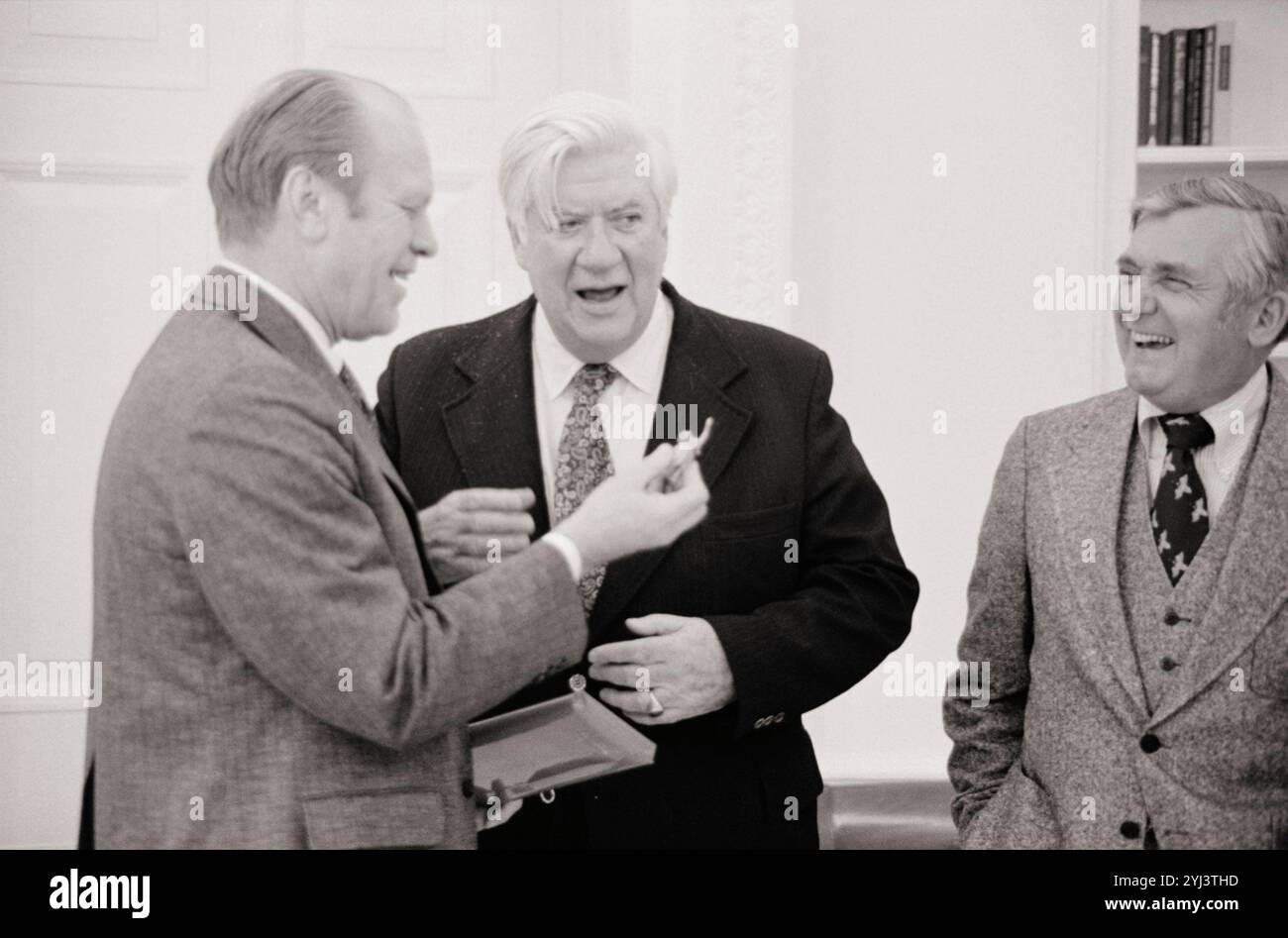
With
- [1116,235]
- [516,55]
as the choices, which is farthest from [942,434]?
[516,55]

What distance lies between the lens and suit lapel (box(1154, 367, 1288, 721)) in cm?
178

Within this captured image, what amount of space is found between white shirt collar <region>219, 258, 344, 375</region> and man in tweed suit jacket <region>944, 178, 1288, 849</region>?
0.93 meters

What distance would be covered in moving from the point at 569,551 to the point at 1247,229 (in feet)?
3.31

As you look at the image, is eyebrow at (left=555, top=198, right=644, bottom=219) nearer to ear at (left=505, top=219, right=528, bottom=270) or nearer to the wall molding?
ear at (left=505, top=219, right=528, bottom=270)

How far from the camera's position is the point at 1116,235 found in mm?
2943

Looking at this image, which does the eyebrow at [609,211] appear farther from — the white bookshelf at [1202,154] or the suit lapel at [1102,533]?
the white bookshelf at [1202,154]

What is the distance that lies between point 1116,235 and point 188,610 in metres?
2.11

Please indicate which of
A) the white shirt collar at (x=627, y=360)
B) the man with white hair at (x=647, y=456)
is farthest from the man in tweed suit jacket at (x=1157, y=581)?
the white shirt collar at (x=627, y=360)

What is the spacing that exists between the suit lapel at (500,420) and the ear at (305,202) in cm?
45

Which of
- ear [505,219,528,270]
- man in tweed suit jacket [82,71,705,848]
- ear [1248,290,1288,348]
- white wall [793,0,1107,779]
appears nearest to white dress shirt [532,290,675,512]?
ear [505,219,528,270]

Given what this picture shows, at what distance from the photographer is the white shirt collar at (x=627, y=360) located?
199cm

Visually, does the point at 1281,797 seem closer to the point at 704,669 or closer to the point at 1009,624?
the point at 1009,624

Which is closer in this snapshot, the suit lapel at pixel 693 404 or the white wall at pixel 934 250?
the suit lapel at pixel 693 404

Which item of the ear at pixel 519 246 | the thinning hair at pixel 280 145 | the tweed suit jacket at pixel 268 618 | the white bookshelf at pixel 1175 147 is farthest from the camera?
the white bookshelf at pixel 1175 147
